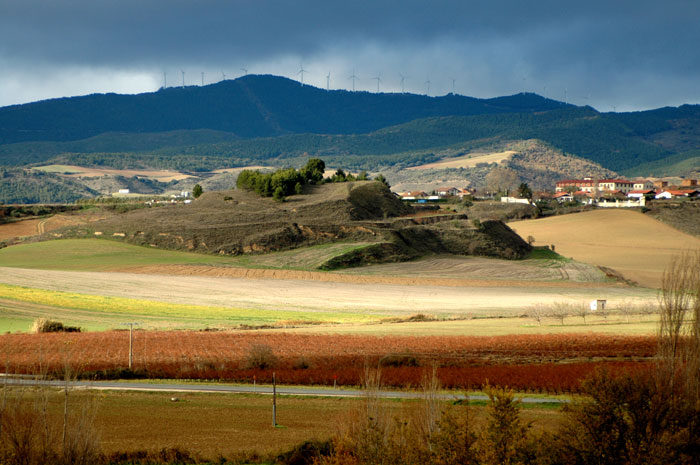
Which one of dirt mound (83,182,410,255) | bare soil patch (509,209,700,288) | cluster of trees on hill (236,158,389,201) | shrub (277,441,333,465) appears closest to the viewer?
shrub (277,441,333,465)

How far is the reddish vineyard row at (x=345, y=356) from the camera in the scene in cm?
3175

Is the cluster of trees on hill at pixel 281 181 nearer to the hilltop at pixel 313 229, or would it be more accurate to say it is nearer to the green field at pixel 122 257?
the hilltop at pixel 313 229

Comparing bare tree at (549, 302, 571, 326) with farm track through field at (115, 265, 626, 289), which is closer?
bare tree at (549, 302, 571, 326)

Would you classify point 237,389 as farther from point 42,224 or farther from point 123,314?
point 42,224

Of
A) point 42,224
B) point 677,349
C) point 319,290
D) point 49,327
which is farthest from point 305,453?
point 42,224

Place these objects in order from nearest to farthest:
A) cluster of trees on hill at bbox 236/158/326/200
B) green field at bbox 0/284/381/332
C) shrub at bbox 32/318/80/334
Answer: shrub at bbox 32/318/80/334
green field at bbox 0/284/381/332
cluster of trees on hill at bbox 236/158/326/200

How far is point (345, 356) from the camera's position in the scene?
3609cm

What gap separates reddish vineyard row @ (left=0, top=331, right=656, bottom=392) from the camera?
31750mm

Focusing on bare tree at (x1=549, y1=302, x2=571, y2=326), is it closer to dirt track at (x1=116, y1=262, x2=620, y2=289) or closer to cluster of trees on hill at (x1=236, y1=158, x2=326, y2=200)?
dirt track at (x1=116, y1=262, x2=620, y2=289)

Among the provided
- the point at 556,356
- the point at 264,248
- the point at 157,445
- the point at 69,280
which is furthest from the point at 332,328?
the point at 264,248

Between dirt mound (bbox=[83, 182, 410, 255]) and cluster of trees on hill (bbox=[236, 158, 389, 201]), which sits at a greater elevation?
cluster of trees on hill (bbox=[236, 158, 389, 201])

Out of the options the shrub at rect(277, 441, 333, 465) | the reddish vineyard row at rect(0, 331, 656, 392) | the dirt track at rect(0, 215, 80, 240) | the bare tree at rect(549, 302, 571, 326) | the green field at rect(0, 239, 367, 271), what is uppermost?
the shrub at rect(277, 441, 333, 465)

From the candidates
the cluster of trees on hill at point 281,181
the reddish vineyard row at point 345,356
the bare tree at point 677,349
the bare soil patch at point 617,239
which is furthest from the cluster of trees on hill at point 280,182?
the bare tree at point 677,349

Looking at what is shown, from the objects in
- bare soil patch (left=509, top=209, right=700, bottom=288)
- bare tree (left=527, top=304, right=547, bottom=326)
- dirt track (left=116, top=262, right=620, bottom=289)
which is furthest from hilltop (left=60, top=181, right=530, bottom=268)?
bare tree (left=527, top=304, right=547, bottom=326)
